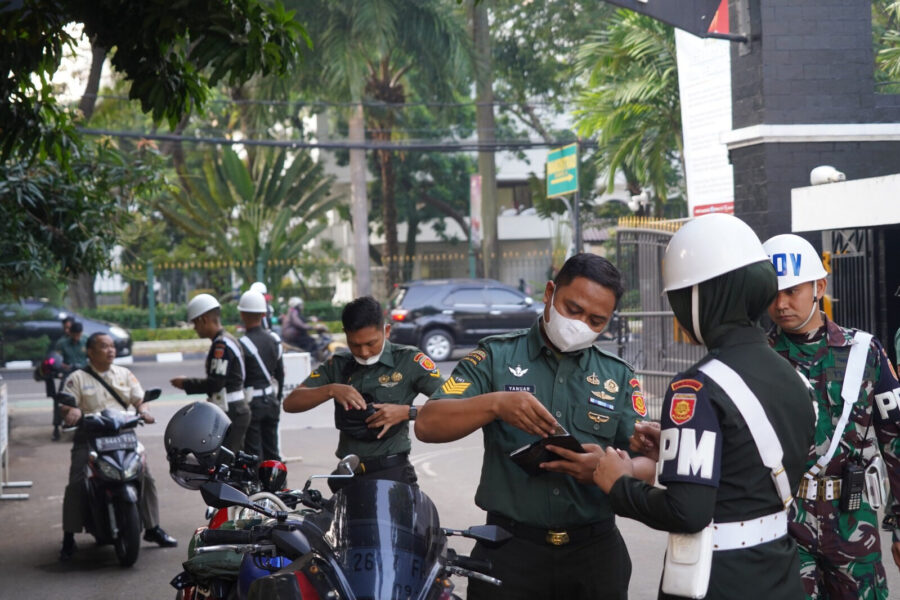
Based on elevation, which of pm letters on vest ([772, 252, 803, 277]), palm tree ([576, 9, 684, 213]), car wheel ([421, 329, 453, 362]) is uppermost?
palm tree ([576, 9, 684, 213])

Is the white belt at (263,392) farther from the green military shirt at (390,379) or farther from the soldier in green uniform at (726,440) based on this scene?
the soldier in green uniform at (726,440)

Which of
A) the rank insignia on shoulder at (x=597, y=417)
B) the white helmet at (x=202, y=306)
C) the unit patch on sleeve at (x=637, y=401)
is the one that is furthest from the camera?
the white helmet at (x=202, y=306)

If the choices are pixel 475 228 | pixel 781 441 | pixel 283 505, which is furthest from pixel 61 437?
pixel 475 228

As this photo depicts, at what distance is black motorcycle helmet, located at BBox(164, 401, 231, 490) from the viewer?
432 cm

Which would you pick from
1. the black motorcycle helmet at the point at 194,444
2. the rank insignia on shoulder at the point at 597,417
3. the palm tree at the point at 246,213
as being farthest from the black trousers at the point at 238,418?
the palm tree at the point at 246,213

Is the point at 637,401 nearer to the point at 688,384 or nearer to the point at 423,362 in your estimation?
the point at 688,384

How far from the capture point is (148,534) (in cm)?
862

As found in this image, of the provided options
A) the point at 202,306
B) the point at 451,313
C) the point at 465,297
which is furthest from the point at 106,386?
the point at 465,297

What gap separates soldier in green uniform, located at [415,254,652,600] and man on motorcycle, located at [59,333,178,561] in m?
5.21

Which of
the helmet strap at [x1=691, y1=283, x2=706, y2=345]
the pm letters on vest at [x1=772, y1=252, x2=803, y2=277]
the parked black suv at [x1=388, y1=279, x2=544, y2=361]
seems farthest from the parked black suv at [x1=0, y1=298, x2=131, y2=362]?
the helmet strap at [x1=691, y1=283, x2=706, y2=345]

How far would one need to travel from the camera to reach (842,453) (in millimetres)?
4500

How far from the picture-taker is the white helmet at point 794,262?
4.59 m

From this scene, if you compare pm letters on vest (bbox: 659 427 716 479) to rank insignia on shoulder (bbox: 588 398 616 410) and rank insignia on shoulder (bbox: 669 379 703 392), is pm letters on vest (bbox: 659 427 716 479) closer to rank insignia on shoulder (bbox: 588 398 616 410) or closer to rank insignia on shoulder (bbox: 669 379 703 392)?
rank insignia on shoulder (bbox: 669 379 703 392)

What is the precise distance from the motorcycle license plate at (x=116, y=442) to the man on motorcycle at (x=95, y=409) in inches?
8.7
